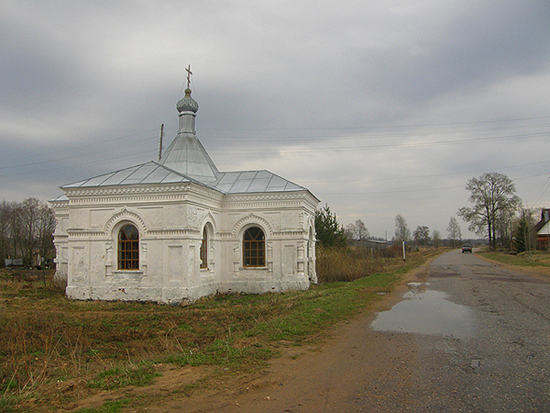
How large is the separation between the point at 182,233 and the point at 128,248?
8.10 feet

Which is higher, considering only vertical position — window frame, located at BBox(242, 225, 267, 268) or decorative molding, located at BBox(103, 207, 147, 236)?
decorative molding, located at BBox(103, 207, 147, 236)

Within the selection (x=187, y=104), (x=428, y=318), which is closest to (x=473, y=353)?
(x=428, y=318)

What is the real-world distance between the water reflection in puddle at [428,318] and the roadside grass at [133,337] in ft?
3.50

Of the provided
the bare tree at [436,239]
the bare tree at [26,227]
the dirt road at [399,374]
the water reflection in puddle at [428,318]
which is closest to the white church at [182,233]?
the water reflection in puddle at [428,318]

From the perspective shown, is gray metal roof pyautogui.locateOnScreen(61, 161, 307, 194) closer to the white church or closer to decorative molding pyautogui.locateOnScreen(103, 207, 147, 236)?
the white church

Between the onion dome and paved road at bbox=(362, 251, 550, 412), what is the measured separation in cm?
1322

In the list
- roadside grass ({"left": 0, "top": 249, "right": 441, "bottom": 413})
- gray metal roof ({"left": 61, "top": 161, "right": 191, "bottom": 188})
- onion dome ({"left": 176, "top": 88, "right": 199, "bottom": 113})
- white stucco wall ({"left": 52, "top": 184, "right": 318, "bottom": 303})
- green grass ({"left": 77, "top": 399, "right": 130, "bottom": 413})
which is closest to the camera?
green grass ({"left": 77, "top": 399, "right": 130, "bottom": 413})

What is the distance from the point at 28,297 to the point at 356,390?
15897mm

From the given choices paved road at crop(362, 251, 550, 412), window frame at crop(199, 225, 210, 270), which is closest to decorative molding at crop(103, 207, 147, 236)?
window frame at crop(199, 225, 210, 270)

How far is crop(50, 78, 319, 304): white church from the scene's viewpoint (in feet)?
47.6

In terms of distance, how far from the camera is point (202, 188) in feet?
50.9

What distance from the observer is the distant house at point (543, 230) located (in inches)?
1751

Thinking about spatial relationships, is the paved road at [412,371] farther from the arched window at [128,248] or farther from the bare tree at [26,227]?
the bare tree at [26,227]

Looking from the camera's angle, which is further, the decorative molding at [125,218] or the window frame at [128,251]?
the window frame at [128,251]
